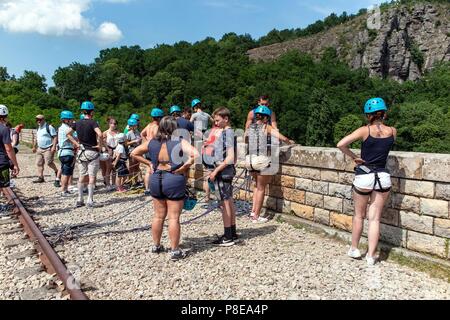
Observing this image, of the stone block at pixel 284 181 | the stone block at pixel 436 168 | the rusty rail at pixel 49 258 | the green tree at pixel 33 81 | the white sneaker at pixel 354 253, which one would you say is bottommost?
the white sneaker at pixel 354 253

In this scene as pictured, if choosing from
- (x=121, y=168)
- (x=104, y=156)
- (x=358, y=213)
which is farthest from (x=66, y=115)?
(x=358, y=213)

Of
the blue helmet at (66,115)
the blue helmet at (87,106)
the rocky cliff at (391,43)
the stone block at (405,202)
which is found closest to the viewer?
the stone block at (405,202)

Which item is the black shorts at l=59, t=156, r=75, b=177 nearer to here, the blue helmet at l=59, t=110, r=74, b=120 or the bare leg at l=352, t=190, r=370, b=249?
the blue helmet at l=59, t=110, r=74, b=120

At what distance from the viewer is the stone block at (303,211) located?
6312 mm

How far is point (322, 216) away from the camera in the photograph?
6.11 m

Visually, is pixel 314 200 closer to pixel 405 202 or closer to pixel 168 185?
pixel 405 202

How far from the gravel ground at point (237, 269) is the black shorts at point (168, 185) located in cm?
77

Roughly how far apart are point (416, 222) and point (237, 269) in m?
2.13

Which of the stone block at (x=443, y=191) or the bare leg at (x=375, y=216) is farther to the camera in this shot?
the bare leg at (x=375, y=216)

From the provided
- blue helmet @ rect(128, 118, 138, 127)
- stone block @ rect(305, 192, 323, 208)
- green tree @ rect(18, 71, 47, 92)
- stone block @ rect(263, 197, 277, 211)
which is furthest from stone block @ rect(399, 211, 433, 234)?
green tree @ rect(18, 71, 47, 92)

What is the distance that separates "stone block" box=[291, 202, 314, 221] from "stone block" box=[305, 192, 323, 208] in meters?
0.08

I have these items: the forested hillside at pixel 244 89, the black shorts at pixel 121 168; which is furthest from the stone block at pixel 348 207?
the forested hillside at pixel 244 89

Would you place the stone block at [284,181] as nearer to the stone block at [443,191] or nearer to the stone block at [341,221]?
the stone block at [341,221]

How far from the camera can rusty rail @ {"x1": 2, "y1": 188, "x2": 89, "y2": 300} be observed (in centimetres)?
387
